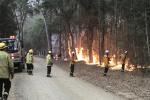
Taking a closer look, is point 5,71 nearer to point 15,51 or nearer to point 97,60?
point 15,51

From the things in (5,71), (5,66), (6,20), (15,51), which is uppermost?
(6,20)

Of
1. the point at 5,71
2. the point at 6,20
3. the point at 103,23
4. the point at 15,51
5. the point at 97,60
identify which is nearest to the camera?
the point at 5,71

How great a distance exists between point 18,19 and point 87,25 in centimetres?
2866

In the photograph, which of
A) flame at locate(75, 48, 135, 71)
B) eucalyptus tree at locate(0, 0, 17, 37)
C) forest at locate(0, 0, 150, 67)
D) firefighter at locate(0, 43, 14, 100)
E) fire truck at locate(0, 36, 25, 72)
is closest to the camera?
firefighter at locate(0, 43, 14, 100)

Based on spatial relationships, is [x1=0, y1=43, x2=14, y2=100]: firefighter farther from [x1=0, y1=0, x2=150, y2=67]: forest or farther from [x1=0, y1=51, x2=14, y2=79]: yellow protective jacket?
[x1=0, y1=0, x2=150, y2=67]: forest

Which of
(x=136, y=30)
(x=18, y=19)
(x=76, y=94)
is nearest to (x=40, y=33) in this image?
(x=18, y=19)

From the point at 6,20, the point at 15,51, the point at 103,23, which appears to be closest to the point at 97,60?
the point at 103,23

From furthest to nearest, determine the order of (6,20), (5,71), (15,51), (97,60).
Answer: (6,20) → (97,60) → (15,51) → (5,71)

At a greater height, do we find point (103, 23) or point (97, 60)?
point (103, 23)

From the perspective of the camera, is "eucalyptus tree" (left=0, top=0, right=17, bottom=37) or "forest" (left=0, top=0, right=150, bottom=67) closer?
"forest" (left=0, top=0, right=150, bottom=67)

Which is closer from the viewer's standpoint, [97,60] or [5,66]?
[5,66]

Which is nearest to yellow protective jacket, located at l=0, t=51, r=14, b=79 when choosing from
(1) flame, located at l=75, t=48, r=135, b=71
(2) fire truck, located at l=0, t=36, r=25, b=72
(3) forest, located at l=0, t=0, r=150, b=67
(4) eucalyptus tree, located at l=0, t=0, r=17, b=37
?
(3) forest, located at l=0, t=0, r=150, b=67

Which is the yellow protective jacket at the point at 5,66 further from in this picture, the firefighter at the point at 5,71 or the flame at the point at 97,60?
the flame at the point at 97,60

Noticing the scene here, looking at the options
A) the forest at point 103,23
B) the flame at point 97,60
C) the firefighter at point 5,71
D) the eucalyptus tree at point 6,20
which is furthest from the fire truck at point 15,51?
the firefighter at point 5,71
